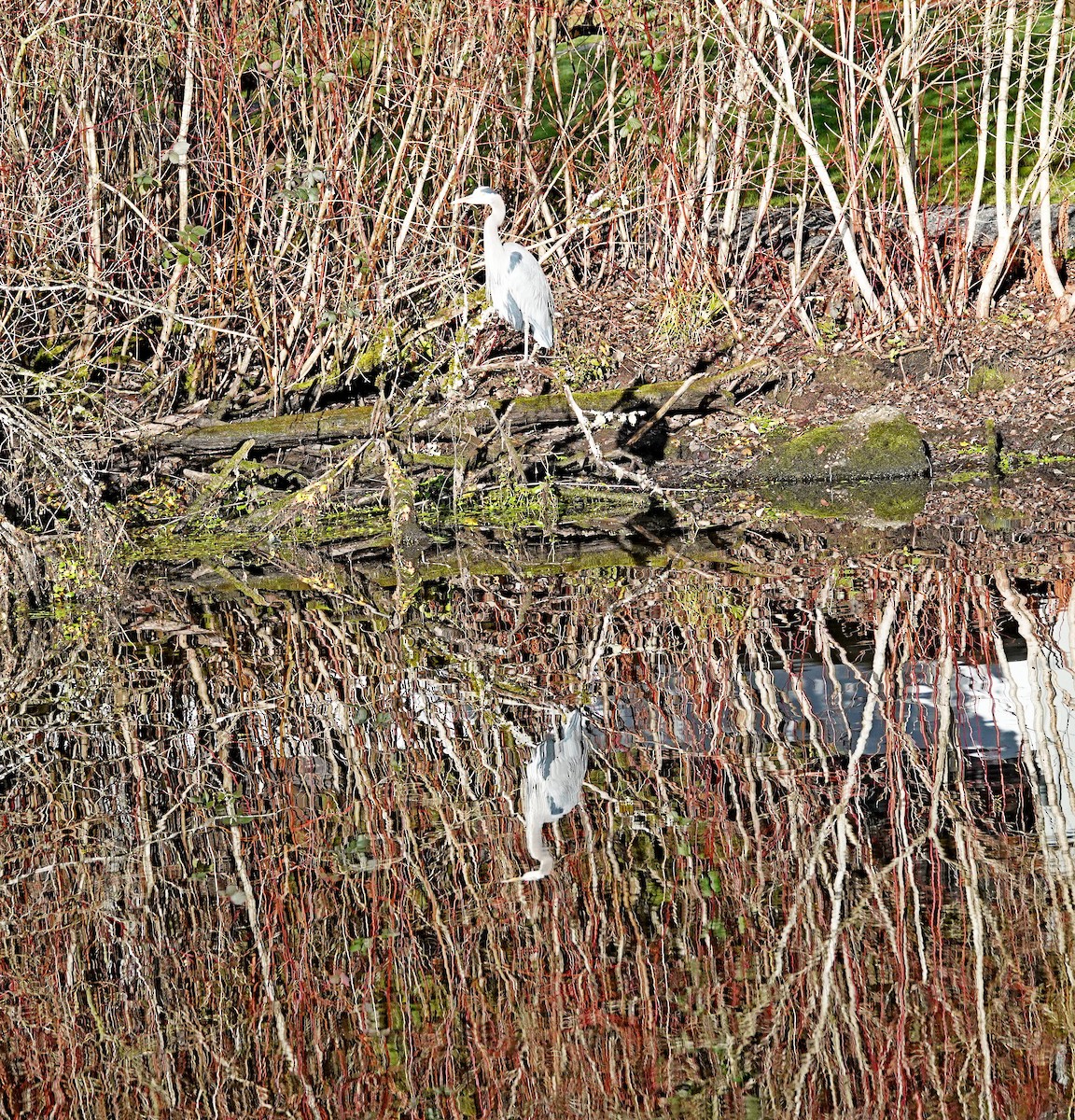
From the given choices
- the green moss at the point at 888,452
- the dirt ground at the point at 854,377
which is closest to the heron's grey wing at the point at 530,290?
the dirt ground at the point at 854,377

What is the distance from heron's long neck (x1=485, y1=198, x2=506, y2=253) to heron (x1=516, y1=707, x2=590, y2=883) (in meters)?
3.97

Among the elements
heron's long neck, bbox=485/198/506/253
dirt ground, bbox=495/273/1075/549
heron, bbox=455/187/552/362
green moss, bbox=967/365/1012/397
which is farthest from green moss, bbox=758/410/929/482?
heron's long neck, bbox=485/198/506/253

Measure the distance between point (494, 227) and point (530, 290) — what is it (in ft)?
1.28

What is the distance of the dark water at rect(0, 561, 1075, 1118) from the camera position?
2.36 meters

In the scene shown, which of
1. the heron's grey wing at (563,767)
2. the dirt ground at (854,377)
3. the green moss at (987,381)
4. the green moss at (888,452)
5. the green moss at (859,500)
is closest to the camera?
the heron's grey wing at (563,767)

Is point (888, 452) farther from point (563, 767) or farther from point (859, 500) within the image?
point (563, 767)

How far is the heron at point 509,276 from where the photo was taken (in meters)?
7.41

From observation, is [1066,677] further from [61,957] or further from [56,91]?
[56,91]

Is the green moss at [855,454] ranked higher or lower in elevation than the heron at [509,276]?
lower

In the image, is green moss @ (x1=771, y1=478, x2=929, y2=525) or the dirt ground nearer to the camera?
green moss @ (x1=771, y1=478, x2=929, y2=525)

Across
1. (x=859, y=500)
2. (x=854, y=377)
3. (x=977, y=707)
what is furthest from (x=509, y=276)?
(x=977, y=707)

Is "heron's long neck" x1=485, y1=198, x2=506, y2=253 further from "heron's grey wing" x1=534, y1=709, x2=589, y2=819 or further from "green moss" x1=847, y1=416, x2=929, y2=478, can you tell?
"heron's grey wing" x1=534, y1=709, x2=589, y2=819

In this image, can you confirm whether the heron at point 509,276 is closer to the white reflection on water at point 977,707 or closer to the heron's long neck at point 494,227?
the heron's long neck at point 494,227

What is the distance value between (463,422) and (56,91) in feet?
9.63
